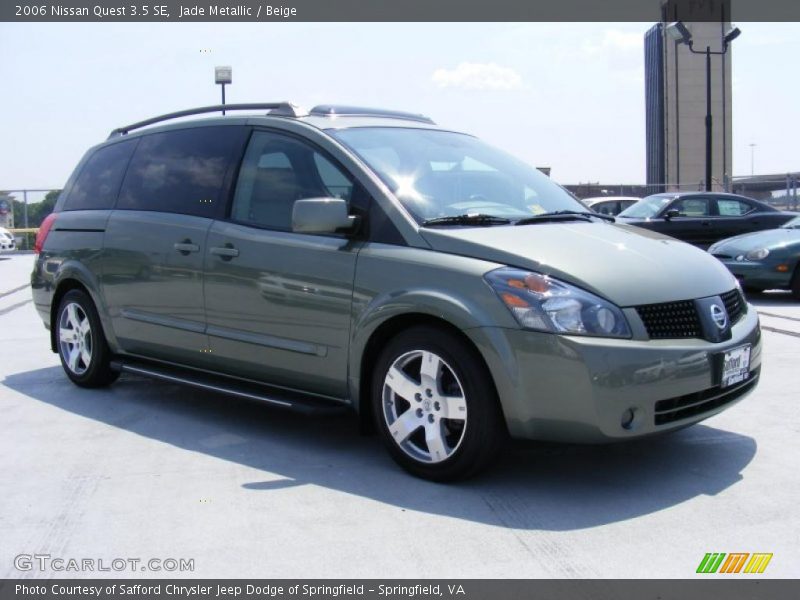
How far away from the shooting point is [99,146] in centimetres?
679

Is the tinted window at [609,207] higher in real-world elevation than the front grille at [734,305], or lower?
higher

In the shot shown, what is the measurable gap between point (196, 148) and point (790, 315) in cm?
696

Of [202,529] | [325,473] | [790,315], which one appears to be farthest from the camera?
[790,315]

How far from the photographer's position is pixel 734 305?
461 centimetres

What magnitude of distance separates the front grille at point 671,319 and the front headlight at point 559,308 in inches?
5.7

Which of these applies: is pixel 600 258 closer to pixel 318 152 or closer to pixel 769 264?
pixel 318 152

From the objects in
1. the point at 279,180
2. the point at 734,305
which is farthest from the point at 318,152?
the point at 734,305

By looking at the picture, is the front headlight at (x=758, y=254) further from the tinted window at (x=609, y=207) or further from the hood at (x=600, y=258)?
the tinted window at (x=609, y=207)

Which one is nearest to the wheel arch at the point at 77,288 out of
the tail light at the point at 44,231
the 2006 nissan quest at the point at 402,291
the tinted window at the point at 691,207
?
the 2006 nissan quest at the point at 402,291

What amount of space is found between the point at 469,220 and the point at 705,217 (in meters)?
12.2

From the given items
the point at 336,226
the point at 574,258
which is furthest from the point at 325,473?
the point at 574,258

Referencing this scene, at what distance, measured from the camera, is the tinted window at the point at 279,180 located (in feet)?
16.1

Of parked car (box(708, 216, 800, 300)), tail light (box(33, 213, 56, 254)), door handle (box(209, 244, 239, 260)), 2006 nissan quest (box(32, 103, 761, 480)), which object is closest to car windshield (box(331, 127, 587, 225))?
2006 nissan quest (box(32, 103, 761, 480))

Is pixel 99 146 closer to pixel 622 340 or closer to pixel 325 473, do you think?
pixel 325 473
